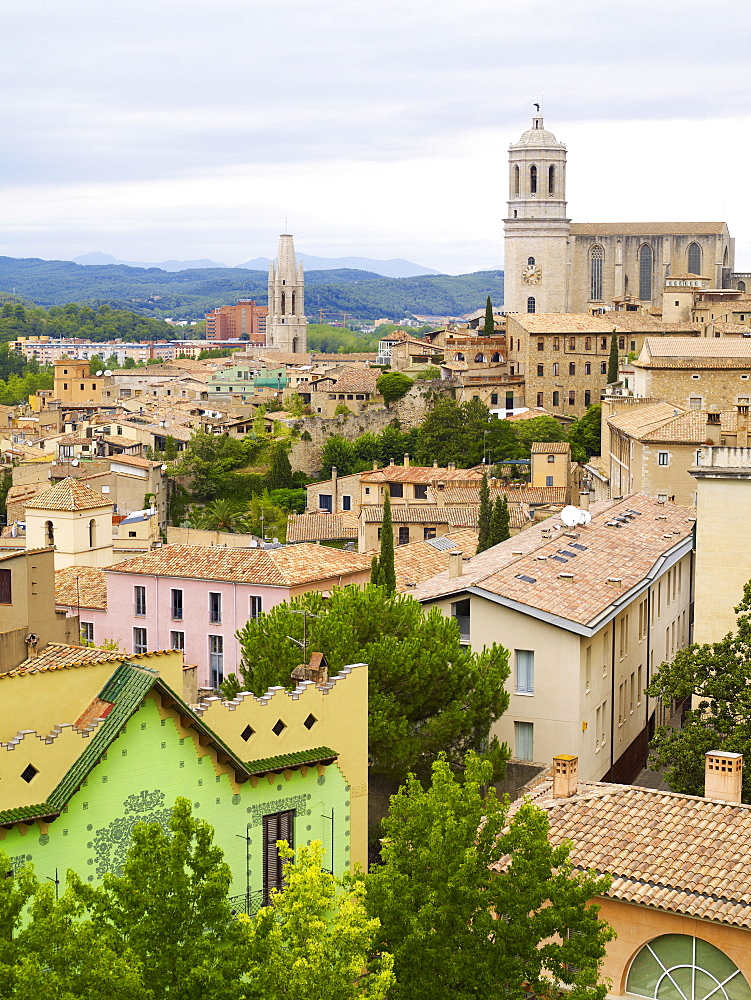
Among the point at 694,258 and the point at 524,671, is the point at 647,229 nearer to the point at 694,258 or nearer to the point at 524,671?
the point at 694,258

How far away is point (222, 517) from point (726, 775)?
57.6 meters

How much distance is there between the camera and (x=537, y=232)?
11612 cm

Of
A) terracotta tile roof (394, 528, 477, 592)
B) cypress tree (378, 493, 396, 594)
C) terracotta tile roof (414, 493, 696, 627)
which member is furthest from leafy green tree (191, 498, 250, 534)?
terracotta tile roof (414, 493, 696, 627)

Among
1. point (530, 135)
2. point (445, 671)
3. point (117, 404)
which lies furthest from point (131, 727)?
point (530, 135)

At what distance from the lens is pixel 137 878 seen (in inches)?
485

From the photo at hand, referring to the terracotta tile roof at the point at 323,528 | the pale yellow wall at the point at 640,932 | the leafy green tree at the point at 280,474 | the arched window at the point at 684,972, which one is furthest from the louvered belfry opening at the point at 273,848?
the leafy green tree at the point at 280,474

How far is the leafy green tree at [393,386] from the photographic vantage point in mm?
86938

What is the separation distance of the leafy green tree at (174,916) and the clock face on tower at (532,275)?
105306 mm

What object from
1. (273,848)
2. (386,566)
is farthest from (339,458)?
(273,848)

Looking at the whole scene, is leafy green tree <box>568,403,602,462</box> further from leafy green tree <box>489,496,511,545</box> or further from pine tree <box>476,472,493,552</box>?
leafy green tree <box>489,496,511,545</box>

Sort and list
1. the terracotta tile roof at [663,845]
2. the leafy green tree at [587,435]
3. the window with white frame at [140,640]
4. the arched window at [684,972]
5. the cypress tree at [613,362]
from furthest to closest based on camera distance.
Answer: the cypress tree at [613,362] → the leafy green tree at [587,435] → the window with white frame at [140,640] → the terracotta tile roof at [663,845] → the arched window at [684,972]

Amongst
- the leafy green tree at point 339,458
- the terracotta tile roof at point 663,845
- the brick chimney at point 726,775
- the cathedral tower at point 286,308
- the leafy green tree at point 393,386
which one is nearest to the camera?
the terracotta tile roof at point 663,845

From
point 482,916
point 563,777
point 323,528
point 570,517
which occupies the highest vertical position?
point 570,517

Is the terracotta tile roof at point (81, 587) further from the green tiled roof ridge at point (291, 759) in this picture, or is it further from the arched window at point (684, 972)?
the arched window at point (684, 972)
